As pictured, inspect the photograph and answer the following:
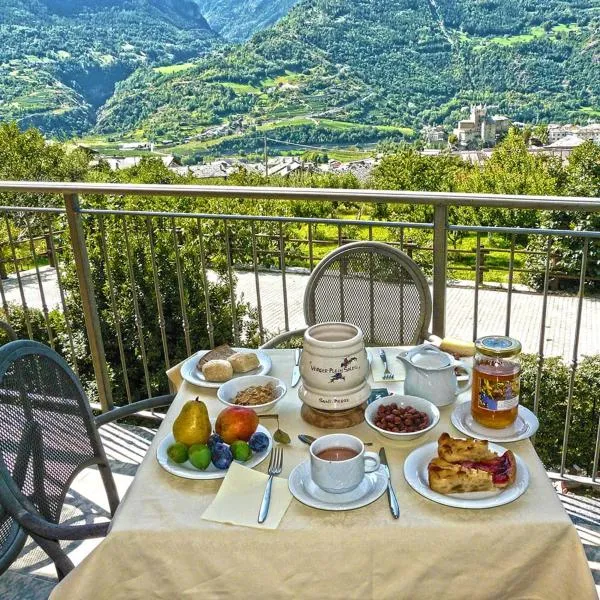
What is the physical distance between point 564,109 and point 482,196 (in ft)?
243

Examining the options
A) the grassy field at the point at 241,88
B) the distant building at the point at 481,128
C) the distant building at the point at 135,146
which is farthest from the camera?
the grassy field at the point at 241,88

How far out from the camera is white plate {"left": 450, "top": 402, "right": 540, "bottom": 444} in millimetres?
1344

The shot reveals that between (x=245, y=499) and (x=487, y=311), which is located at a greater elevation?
(x=245, y=499)

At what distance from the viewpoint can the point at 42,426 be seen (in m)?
1.52

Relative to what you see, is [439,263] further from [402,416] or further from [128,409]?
[128,409]

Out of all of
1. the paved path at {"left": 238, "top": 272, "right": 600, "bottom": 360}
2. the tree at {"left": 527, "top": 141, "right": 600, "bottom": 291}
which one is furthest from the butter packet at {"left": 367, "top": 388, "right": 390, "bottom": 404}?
the tree at {"left": 527, "top": 141, "right": 600, "bottom": 291}

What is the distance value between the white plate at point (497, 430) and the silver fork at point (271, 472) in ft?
1.30

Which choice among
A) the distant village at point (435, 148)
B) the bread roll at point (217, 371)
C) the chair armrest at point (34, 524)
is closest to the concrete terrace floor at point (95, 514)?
the chair armrest at point (34, 524)

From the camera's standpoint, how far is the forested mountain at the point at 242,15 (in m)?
118

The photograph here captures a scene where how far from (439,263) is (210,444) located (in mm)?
1382

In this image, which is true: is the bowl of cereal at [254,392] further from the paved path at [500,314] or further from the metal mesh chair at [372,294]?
the paved path at [500,314]

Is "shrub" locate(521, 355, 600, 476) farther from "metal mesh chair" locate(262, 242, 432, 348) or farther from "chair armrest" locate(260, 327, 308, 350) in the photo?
"chair armrest" locate(260, 327, 308, 350)

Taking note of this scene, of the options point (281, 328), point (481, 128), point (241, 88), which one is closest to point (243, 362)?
point (281, 328)

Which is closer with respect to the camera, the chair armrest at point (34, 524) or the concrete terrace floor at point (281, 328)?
the chair armrest at point (34, 524)
